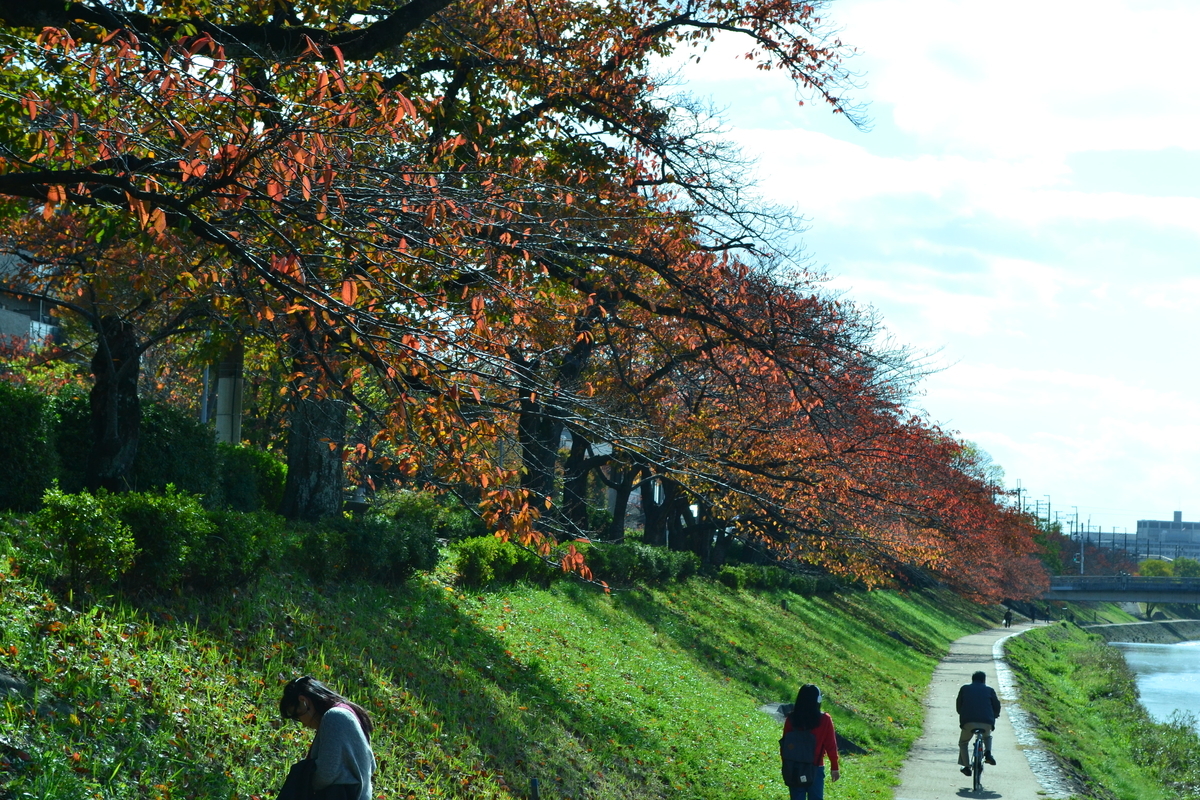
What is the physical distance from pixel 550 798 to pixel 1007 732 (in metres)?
13.4

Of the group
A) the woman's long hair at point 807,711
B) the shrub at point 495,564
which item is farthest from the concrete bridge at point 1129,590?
the woman's long hair at point 807,711

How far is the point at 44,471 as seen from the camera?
12086mm

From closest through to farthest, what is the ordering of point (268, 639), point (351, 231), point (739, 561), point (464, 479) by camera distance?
point (351, 231) → point (464, 479) → point (268, 639) → point (739, 561)

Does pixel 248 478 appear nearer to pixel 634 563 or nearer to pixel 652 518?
pixel 634 563

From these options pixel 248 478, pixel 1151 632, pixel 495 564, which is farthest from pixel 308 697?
pixel 1151 632

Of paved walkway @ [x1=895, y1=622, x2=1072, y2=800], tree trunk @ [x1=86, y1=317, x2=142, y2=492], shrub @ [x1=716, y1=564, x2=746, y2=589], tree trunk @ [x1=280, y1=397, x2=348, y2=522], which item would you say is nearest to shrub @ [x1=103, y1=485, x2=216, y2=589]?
tree trunk @ [x1=86, y1=317, x2=142, y2=492]

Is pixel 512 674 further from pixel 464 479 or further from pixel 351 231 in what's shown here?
pixel 351 231

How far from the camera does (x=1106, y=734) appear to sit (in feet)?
82.0

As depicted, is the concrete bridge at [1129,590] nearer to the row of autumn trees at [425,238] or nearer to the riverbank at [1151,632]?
the riverbank at [1151,632]

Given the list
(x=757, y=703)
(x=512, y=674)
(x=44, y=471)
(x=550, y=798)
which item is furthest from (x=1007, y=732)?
(x=44, y=471)

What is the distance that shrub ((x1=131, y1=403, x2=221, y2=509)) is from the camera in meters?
14.8

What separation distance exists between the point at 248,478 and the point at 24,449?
561cm

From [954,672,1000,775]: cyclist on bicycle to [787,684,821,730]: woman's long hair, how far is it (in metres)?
5.27

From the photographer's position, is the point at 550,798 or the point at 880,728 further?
the point at 880,728
